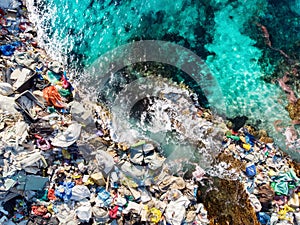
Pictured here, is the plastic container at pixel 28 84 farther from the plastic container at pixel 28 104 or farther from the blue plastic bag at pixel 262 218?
the blue plastic bag at pixel 262 218

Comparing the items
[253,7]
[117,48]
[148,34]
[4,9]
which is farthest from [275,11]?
[4,9]

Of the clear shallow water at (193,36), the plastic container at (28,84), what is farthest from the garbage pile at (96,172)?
the clear shallow water at (193,36)

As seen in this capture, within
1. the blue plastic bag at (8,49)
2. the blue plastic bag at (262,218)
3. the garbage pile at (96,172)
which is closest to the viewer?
the garbage pile at (96,172)

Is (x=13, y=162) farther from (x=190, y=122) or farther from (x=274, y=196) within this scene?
(x=274, y=196)

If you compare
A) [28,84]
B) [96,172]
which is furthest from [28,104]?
[96,172]

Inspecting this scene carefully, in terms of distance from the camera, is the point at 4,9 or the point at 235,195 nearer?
the point at 235,195

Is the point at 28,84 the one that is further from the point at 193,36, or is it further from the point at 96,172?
the point at 193,36
